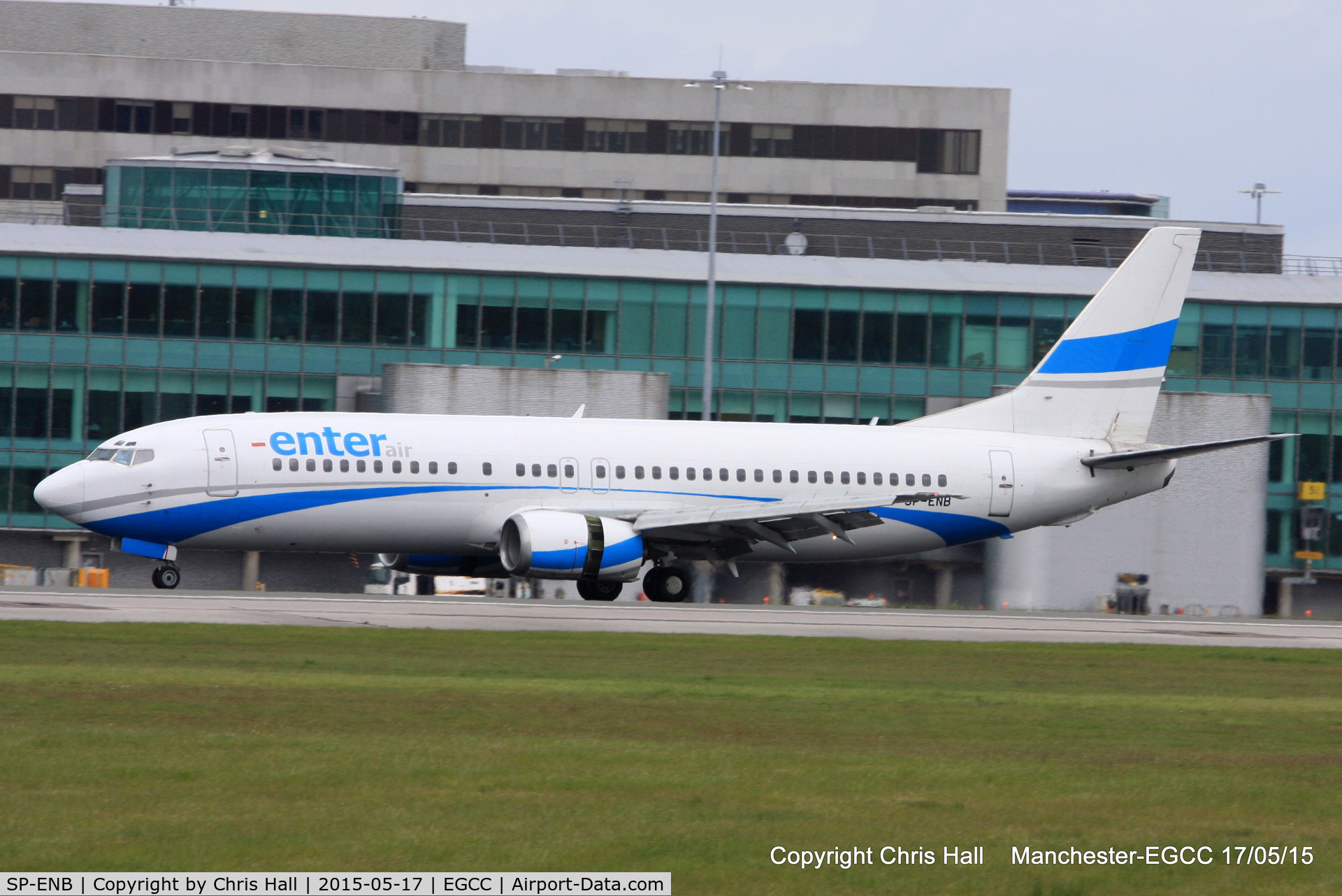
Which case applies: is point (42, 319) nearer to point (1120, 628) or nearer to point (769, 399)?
point (769, 399)

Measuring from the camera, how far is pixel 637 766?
13.5m

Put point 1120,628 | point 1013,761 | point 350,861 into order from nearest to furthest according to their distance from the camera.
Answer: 1. point 350,861
2. point 1013,761
3. point 1120,628

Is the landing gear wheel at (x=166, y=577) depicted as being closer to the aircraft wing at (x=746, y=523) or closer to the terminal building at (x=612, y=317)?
the aircraft wing at (x=746, y=523)

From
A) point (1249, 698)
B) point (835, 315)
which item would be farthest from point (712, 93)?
point (1249, 698)

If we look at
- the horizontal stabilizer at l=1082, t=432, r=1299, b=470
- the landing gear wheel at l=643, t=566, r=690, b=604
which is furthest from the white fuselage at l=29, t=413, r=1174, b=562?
the landing gear wheel at l=643, t=566, r=690, b=604

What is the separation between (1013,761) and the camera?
14.4 m

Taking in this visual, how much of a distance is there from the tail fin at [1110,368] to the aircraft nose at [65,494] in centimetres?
2016

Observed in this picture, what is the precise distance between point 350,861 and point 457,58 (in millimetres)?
90804

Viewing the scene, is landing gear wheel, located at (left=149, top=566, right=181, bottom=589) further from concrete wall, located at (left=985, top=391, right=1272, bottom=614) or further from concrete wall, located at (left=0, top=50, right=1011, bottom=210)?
concrete wall, located at (left=0, top=50, right=1011, bottom=210)

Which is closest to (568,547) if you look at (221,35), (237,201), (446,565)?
(446,565)

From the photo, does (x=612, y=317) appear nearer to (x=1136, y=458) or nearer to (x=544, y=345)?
(x=544, y=345)

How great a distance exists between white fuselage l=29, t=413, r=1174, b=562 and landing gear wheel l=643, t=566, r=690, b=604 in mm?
1631

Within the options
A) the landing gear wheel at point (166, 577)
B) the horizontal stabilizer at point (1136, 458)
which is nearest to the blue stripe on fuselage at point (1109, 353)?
the horizontal stabilizer at point (1136, 458)

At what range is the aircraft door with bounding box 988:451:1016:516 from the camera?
4034cm
